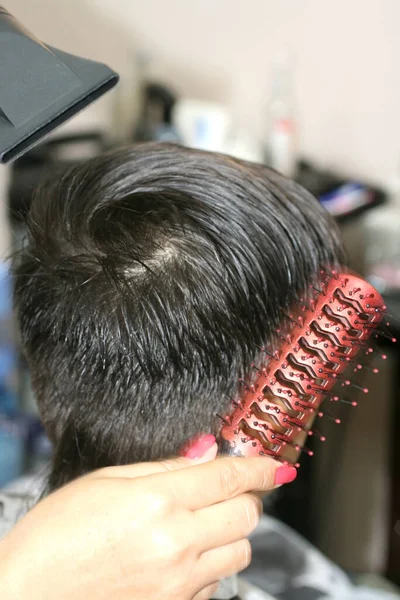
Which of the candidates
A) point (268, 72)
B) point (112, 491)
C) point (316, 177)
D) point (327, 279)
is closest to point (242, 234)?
point (327, 279)

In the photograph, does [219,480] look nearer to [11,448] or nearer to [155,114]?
[11,448]

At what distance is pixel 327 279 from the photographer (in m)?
0.74

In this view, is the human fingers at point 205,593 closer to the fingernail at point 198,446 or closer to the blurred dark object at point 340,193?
the fingernail at point 198,446

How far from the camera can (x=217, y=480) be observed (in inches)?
25.8

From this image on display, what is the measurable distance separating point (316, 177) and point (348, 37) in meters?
0.32

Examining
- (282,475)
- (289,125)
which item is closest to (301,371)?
(282,475)

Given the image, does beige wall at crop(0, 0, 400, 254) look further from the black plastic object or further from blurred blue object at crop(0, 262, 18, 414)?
the black plastic object

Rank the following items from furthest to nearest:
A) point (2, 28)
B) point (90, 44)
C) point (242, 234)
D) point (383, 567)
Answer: point (90, 44) < point (383, 567) < point (242, 234) < point (2, 28)

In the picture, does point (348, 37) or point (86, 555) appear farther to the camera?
point (348, 37)

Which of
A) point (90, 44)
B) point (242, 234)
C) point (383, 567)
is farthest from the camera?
point (90, 44)

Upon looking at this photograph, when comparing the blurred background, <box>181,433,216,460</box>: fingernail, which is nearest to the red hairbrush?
<box>181,433,216,460</box>: fingernail

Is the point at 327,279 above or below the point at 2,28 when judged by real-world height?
below

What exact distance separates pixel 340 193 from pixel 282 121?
26cm

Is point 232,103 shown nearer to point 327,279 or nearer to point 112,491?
point 327,279
